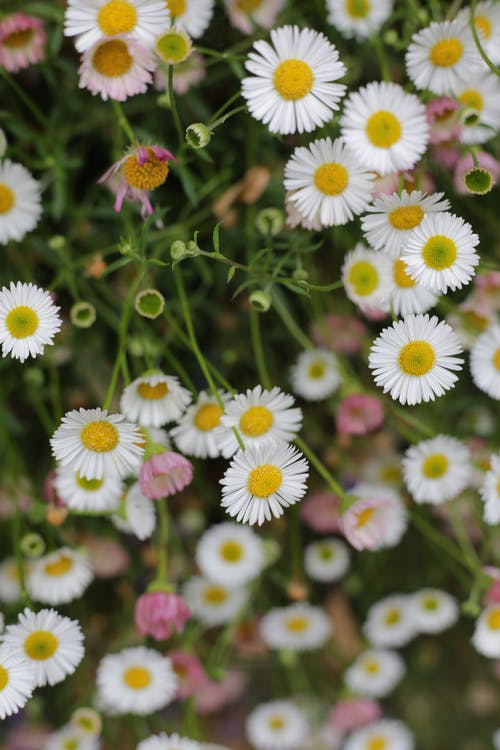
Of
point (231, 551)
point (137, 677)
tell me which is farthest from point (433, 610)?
point (137, 677)

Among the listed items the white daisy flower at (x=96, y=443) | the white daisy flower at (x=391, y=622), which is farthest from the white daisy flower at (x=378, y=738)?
the white daisy flower at (x=96, y=443)

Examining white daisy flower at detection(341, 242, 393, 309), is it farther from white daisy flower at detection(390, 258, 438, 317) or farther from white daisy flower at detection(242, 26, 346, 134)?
white daisy flower at detection(242, 26, 346, 134)

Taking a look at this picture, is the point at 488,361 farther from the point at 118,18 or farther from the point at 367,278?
the point at 118,18

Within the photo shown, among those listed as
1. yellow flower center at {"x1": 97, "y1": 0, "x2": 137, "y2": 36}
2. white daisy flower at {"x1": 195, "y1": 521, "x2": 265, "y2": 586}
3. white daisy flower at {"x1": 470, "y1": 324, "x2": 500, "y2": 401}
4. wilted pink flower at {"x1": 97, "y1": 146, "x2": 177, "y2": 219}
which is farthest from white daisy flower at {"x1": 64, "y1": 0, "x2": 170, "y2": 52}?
white daisy flower at {"x1": 195, "y1": 521, "x2": 265, "y2": 586}

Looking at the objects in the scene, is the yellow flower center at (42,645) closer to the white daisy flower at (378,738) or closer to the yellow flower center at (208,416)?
the yellow flower center at (208,416)

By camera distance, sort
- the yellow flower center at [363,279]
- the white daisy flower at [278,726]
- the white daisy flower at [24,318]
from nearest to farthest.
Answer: the white daisy flower at [24,318] < the yellow flower center at [363,279] < the white daisy flower at [278,726]
